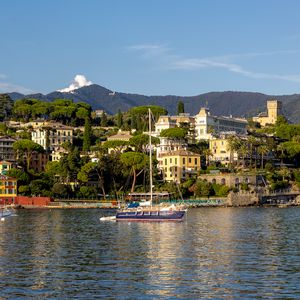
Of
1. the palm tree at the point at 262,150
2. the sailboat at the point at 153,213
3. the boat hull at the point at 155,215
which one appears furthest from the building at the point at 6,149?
the boat hull at the point at 155,215

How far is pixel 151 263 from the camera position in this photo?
1634 inches

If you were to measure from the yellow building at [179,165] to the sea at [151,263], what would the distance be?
216 feet

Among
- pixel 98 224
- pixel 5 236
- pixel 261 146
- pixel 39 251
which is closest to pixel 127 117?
pixel 261 146

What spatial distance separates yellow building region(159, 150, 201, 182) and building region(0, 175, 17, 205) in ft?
87.1

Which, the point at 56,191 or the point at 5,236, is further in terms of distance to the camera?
the point at 56,191

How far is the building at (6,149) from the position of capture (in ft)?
466

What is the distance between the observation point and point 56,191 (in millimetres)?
123188

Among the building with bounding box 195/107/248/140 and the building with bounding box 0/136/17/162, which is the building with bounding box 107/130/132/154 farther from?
the building with bounding box 0/136/17/162

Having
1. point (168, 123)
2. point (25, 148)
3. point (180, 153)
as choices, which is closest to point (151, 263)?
point (180, 153)

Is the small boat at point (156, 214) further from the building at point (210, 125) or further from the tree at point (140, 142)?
Result: the building at point (210, 125)

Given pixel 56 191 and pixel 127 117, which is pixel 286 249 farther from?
pixel 127 117

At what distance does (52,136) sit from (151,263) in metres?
118

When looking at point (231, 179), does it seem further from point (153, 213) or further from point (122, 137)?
point (153, 213)

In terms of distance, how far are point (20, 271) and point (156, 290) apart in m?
8.70
